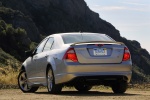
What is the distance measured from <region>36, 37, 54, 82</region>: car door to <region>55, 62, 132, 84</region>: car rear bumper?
3.62ft

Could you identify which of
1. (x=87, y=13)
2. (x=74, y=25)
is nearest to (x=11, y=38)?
(x=74, y=25)

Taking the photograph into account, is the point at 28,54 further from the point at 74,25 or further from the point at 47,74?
the point at 74,25

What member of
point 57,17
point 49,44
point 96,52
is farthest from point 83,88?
point 57,17

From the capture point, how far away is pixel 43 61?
41.2 ft

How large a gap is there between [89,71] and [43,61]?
70.1 inches

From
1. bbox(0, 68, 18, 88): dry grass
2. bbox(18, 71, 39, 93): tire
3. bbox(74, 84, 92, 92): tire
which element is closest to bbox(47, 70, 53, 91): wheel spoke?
bbox(18, 71, 39, 93): tire

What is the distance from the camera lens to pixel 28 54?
13.9 meters

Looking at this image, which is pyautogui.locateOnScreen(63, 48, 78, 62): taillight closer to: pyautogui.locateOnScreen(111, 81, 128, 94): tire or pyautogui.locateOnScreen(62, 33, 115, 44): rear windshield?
pyautogui.locateOnScreen(62, 33, 115, 44): rear windshield

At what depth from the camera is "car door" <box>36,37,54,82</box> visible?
1248 cm

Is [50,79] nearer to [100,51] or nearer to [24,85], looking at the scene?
[100,51]

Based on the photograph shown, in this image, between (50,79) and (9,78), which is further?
(9,78)

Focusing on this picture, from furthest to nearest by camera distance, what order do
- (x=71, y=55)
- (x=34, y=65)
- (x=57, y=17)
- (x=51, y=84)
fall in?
(x=57, y=17)
(x=34, y=65)
(x=51, y=84)
(x=71, y=55)

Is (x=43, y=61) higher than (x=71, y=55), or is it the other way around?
(x=71, y=55)

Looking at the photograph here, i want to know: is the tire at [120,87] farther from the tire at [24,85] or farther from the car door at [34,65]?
the tire at [24,85]
